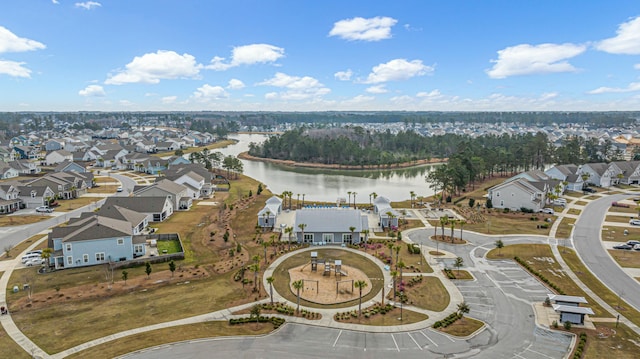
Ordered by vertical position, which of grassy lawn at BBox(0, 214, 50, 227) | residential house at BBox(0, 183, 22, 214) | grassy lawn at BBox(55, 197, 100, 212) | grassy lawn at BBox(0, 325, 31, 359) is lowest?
grassy lawn at BBox(0, 325, 31, 359)

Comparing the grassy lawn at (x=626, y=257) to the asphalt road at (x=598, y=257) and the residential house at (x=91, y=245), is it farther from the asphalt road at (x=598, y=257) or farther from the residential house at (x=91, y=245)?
the residential house at (x=91, y=245)

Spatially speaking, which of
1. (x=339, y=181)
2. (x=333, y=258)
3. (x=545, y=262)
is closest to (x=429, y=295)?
(x=333, y=258)

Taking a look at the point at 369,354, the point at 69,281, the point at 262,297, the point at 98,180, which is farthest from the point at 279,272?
the point at 98,180

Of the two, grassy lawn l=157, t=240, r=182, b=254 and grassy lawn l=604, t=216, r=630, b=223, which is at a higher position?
grassy lawn l=604, t=216, r=630, b=223

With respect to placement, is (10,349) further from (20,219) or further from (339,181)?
(339,181)

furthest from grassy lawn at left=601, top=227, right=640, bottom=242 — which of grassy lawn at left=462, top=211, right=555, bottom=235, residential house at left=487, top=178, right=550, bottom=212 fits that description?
residential house at left=487, top=178, right=550, bottom=212

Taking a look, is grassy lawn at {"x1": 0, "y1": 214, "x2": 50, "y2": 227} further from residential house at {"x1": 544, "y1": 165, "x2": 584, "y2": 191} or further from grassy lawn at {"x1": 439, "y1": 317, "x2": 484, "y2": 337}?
residential house at {"x1": 544, "y1": 165, "x2": 584, "y2": 191}

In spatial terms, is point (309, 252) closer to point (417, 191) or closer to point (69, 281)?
point (69, 281)
